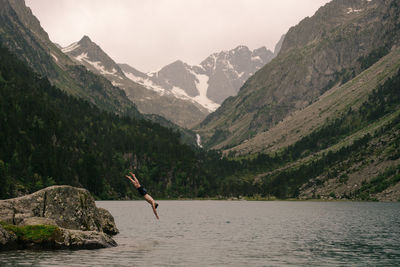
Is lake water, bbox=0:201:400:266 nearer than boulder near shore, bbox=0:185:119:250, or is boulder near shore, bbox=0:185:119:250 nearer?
lake water, bbox=0:201:400:266

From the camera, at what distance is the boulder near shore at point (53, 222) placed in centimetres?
4931

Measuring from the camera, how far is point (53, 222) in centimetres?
5394

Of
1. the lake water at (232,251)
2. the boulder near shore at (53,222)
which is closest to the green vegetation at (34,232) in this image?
the boulder near shore at (53,222)

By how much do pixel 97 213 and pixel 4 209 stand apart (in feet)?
47.5

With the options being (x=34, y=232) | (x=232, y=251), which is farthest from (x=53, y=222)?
(x=232, y=251)

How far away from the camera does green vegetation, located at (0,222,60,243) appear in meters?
49.3

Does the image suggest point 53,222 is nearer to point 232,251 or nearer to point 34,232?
point 34,232

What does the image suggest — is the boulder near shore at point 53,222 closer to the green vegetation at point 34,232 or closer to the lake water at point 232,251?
the green vegetation at point 34,232

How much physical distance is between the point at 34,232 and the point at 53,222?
3982mm

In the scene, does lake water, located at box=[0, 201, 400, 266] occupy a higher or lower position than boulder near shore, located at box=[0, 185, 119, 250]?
lower

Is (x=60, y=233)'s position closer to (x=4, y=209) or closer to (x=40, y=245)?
(x=40, y=245)

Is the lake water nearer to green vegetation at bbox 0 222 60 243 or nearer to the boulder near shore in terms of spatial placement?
the boulder near shore

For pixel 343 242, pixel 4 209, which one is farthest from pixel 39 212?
pixel 343 242

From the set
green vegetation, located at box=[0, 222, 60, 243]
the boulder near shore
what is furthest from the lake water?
green vegetation, located at box=[0, 222, 60, 243]
